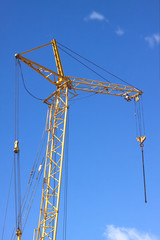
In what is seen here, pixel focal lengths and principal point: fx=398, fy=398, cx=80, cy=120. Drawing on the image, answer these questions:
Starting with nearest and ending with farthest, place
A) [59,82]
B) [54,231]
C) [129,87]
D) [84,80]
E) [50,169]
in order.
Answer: [54,231], [50,169], [59,82], [84,80], [129,87]

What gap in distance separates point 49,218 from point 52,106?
10.9 metres

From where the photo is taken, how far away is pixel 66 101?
124ft

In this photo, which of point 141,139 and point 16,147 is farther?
point 141,139

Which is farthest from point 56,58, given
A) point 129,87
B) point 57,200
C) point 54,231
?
point 54,231

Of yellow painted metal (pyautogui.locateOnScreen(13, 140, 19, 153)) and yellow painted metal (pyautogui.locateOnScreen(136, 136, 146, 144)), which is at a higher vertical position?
yellow painted metal (pyautogui.locateOnScreen(136, 136, 146, 144))

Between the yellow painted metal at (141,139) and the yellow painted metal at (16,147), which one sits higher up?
the yellow painted metal at (141,139)

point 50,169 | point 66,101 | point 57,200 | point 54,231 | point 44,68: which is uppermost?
point 44,68

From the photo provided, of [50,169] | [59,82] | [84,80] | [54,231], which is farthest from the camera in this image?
[84,80]

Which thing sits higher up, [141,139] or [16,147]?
[141,139]

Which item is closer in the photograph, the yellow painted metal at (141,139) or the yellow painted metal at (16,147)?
the yellow painted metal at (16,147)

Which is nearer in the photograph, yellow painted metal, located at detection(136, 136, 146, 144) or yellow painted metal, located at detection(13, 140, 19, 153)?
yellow painted metal, located at detection(13, 140, 19, 153)

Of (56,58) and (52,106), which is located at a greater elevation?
(56,58)

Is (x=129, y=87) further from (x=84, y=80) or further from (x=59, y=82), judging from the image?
(x=59, y=82)

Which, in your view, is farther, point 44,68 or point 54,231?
point 44,68
